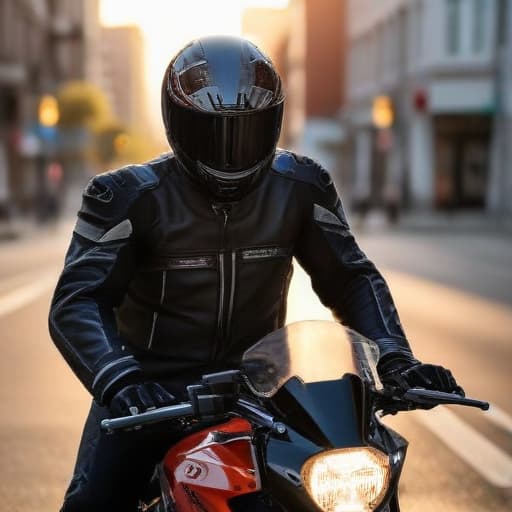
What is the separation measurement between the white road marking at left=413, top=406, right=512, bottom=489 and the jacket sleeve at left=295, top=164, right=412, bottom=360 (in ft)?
9.45

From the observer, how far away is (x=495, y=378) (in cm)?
856

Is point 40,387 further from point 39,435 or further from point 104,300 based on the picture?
point 104,300

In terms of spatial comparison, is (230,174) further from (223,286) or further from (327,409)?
(327,409)

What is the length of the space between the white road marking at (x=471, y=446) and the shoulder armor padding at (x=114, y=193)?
131 inches

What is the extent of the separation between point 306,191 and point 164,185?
0.39 meters

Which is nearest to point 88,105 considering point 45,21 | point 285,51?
point 45,21

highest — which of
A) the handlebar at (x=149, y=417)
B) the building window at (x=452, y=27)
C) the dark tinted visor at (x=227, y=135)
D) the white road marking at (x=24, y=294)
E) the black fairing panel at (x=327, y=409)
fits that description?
the building window at (x=452, y=27)

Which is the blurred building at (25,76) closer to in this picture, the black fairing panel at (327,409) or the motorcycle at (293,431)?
the motorcycle at (293,431)

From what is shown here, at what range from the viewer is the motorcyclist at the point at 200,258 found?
2.57 m

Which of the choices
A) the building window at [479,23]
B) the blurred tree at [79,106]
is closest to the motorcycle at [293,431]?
the building window at [479,23]

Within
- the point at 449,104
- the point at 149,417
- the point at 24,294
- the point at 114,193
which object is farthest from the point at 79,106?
the point at 149,417

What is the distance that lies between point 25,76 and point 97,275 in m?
56.8

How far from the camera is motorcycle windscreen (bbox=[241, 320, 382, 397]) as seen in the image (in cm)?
217

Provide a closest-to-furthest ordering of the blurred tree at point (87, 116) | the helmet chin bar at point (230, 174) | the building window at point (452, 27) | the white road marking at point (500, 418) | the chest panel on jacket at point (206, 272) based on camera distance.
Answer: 1. the helmet chin bar at point (230, 174)
2. the chest panel on jacket at point (206, 272)
3. the white road marking at point (500, 418)
4. the building window at point (452, 27)
5. the blurred tree at point (87, 116)
